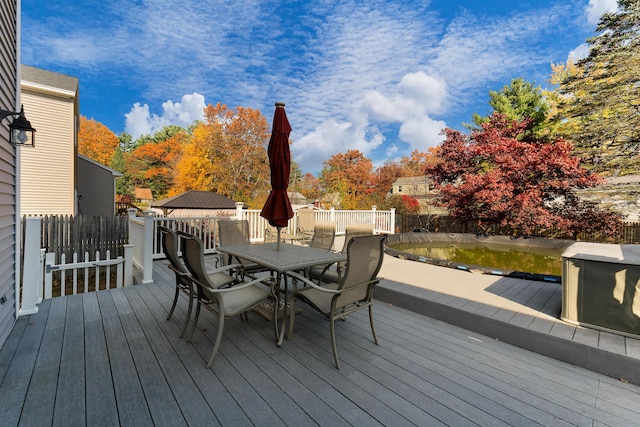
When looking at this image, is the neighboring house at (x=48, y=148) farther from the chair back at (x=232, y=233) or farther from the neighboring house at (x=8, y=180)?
the chair back at (x=232, y=233)

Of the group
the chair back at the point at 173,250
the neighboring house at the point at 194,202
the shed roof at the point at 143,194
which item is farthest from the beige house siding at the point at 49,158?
the shed roof at the point at 143,194

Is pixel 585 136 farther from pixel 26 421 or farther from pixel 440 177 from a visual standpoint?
pixel 26 421

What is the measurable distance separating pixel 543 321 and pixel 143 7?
12.8 meters

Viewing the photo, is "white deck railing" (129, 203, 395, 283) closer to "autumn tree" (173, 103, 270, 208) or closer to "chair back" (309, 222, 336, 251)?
"chair back" (309, 222, 336, 251)

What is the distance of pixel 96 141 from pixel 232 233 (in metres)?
31.0

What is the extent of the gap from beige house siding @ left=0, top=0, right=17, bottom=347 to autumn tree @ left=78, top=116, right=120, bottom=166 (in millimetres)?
28855

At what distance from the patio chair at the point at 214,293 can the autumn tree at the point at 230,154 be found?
1858cm

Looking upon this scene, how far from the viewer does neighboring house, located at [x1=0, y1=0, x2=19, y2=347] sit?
2.47m

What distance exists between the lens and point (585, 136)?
32.9 feet

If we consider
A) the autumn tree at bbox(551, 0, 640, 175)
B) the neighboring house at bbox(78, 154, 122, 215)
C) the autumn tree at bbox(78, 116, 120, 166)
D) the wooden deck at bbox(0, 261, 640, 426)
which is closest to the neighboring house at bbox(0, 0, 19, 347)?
the wooden deck at bbox(0, 261, 640, 426)

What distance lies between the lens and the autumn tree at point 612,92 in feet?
29.5

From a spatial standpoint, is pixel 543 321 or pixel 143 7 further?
pixel 143 7

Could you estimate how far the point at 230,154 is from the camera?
20438 mm

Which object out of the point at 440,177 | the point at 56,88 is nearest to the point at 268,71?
the point at 56,88
